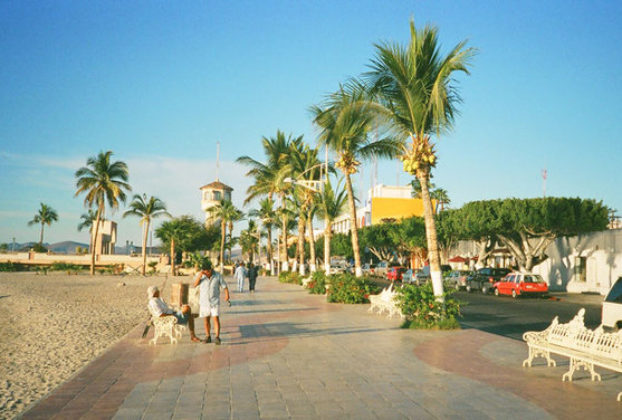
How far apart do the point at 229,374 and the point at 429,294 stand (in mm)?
6738

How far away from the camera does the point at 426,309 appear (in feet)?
43.2

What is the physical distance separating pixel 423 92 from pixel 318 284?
48.2ft

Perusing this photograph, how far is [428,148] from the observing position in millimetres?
13492

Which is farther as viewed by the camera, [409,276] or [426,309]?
[409,276]

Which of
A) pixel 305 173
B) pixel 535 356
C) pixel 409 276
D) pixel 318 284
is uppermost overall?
pixel 305 173

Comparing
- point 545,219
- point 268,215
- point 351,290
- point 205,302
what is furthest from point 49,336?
point 268,215

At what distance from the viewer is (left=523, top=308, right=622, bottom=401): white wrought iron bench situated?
721 cm

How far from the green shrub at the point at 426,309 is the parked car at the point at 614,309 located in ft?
11.4

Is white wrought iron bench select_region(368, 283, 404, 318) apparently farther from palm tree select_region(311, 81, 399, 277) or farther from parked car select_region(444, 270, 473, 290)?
parked car select_region(444, 270, 473, 290)

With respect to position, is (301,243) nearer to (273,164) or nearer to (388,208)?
(273,164)

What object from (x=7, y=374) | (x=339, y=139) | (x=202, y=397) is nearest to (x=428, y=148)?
(x=339, y=139)

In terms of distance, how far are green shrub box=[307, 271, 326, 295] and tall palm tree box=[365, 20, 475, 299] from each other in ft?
42.4

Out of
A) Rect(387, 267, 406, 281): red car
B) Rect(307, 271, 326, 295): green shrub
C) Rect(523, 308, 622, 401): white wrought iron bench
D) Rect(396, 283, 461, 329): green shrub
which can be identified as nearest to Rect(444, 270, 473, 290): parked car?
Rect(387, 267, 406, 281): red car

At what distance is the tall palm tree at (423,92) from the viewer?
13.1 m
